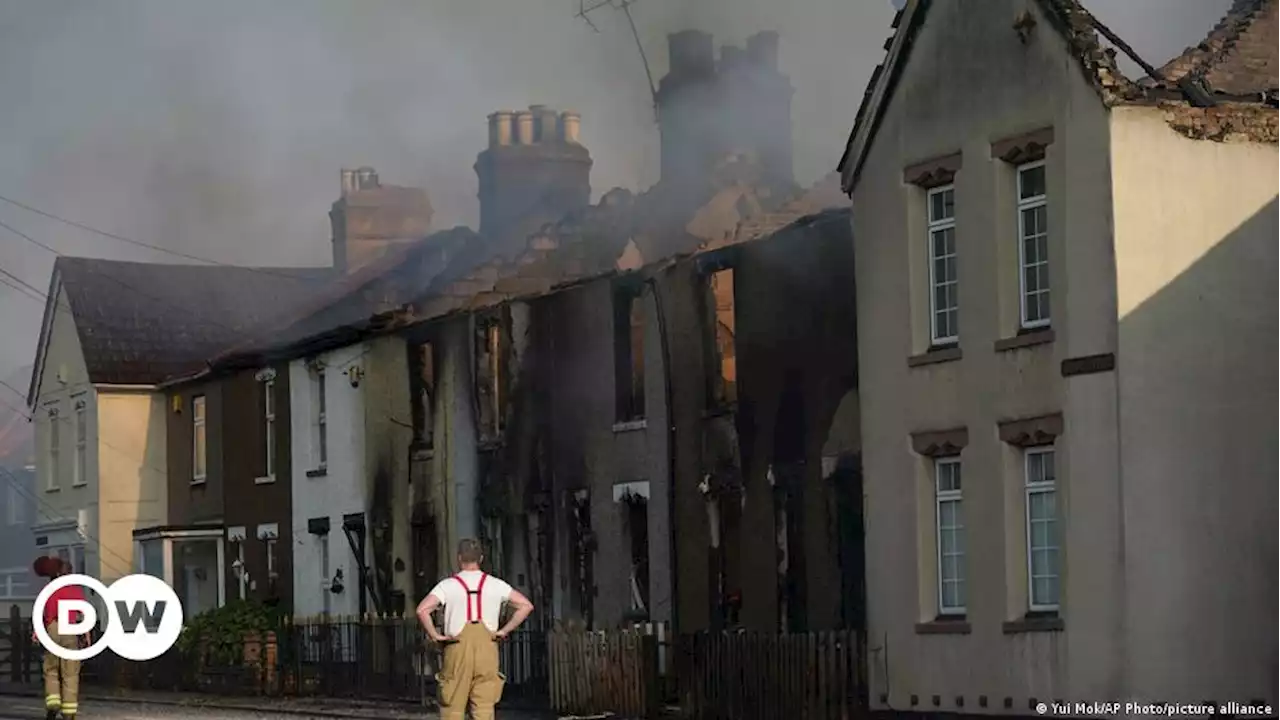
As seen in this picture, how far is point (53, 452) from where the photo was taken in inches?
2138

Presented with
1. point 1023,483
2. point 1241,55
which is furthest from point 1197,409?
point 1241,55

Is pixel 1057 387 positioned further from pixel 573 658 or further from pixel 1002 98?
pixel 573 658

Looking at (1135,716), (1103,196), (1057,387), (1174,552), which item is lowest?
(1135,716)

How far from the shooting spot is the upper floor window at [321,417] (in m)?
41.2

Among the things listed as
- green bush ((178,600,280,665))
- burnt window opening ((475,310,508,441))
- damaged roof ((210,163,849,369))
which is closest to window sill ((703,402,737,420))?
burnt window opening ((475,310,508,441))

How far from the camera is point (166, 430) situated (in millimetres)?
50406

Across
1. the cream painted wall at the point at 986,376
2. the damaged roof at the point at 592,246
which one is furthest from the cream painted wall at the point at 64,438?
the cream painted wall at the point at 986,376

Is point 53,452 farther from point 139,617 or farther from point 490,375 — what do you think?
point 490,375

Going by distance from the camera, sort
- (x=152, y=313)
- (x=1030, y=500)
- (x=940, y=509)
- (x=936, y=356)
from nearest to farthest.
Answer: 1. (x=1030, y=500)
2. (x=936, y=356)
3. (x=940, y=509)
4. (x=152, y=313)

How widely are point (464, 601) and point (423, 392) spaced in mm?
21093

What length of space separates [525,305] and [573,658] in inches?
295

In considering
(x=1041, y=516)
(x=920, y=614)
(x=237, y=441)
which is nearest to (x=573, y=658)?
(x=920, y=614)

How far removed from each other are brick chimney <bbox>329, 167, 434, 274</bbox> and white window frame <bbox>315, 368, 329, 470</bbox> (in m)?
11.0

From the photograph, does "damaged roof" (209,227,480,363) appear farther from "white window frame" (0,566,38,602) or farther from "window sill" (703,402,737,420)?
"white window frame" (0,566,38,602)
